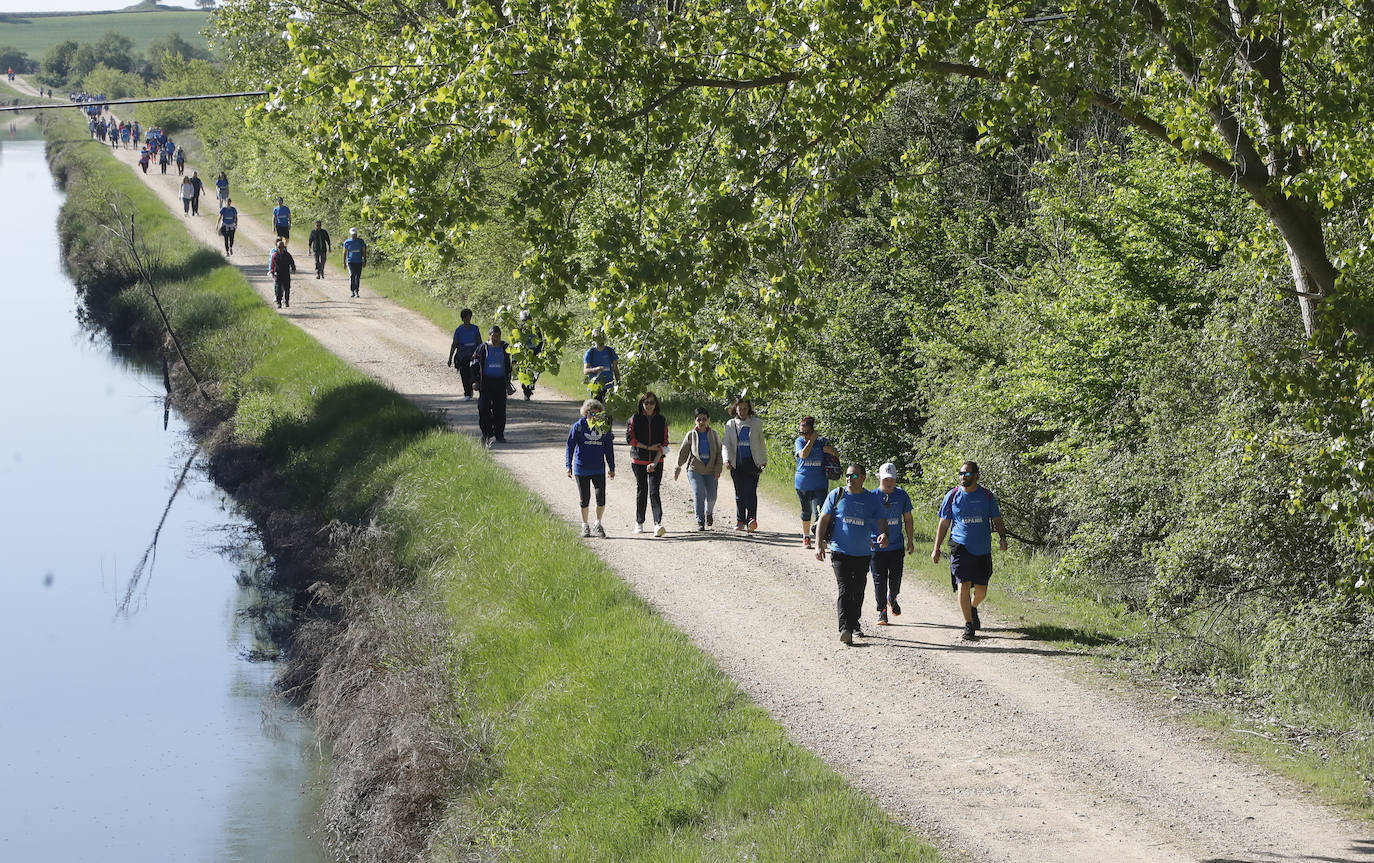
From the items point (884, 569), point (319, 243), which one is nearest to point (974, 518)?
point (884, 569)

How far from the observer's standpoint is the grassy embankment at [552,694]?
9.98m

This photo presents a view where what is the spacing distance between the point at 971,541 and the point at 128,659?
41.4ft

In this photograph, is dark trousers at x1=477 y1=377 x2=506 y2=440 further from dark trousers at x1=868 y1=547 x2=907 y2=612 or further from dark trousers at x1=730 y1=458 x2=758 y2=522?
dark trousers at x1=868 y1=547 x2=907 y2=612

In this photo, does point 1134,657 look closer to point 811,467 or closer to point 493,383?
point 811,467

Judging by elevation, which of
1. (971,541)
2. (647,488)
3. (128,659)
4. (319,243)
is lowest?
(128,659)

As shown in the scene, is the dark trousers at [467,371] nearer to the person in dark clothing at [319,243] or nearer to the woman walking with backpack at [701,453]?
the woman walking with backpack at [701,453]

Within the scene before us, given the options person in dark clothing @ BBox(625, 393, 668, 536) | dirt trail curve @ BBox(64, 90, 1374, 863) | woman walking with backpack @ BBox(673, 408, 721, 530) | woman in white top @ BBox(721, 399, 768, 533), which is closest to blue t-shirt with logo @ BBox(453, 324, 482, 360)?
dirt trail curve @ BBox(64, 90, 1374, 863)

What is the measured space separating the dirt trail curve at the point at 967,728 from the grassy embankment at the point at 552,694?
476 millimetres

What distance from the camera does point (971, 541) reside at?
1305cm

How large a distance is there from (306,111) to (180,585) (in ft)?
56.9

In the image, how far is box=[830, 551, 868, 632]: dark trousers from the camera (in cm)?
1288

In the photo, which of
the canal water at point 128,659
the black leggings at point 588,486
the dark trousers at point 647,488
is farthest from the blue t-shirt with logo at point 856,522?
the canal water at point 128,659

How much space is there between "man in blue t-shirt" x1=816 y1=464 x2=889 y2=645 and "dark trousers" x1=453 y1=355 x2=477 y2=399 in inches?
427

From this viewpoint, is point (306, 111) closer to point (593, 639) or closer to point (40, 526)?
point (40, 526)
